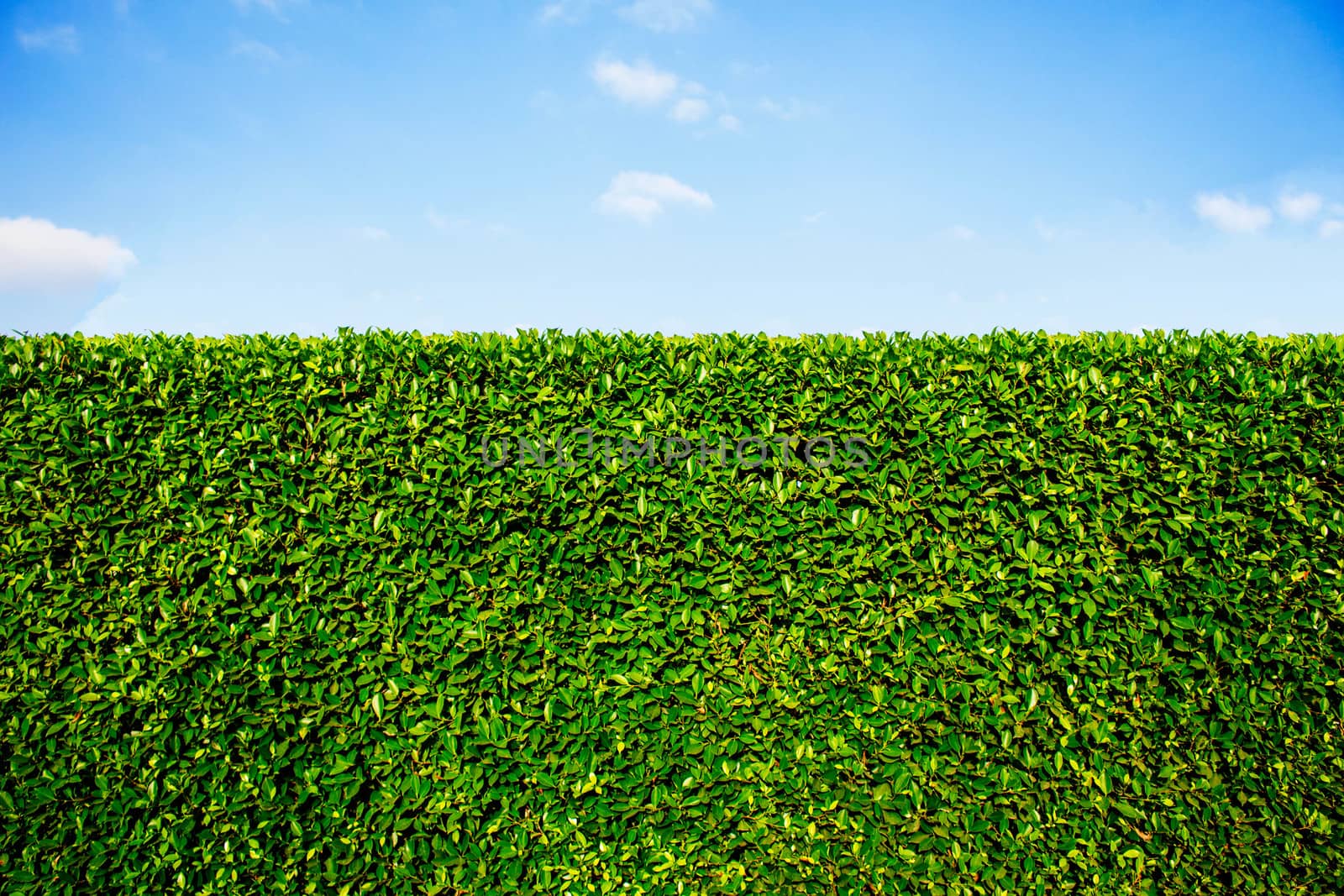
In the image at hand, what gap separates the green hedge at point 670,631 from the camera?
11.2 ft

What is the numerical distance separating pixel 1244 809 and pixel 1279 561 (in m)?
1.42

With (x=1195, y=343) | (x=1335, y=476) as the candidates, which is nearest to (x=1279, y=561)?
(x=1335, y=476)

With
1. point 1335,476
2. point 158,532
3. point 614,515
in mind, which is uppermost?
point 1335,476

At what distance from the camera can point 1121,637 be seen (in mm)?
3469

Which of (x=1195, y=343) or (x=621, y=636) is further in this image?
(x=1195, y=343)

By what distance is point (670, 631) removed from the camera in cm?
339

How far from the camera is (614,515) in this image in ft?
11.3

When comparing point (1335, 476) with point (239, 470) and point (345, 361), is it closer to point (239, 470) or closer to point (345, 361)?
point (345, 361)

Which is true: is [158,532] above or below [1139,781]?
above

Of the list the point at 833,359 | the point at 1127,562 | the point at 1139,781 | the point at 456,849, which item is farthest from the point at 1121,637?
the point at 456,849

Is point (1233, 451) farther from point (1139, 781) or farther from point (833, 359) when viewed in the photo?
point (833, 359)

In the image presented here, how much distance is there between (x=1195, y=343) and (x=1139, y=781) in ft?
8.20

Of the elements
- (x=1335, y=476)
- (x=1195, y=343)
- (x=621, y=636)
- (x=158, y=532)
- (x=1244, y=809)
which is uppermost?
(x=1195, y=343)

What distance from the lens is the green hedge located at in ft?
11.2
